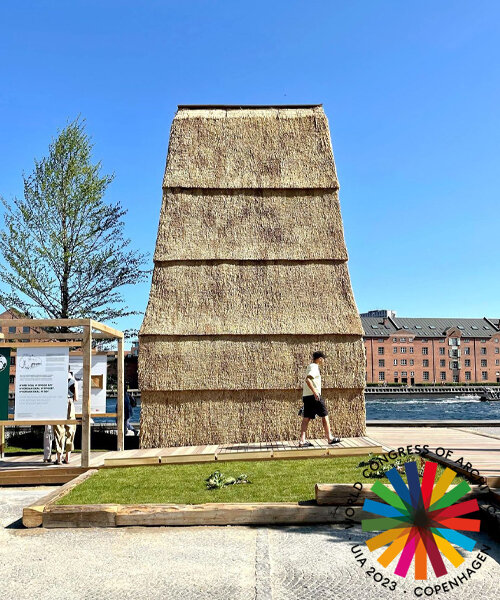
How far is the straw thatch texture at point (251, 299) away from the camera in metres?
12.9

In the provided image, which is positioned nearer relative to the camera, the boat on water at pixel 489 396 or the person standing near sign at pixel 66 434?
the person standing near sign at pixel 66 434

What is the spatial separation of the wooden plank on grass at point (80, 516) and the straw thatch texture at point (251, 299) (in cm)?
592

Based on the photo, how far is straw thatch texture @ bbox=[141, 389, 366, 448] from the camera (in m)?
12.6

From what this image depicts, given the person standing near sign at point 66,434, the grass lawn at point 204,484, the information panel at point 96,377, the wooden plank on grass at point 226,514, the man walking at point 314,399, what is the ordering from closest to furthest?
the wooden plank on grass at point 226,514, the grass lawn at point 204,484, the man walking at point 314,399, the person standing near sign at point 66,434, the information panel at point 96,377

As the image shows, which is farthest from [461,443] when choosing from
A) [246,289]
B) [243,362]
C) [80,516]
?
[80,516]

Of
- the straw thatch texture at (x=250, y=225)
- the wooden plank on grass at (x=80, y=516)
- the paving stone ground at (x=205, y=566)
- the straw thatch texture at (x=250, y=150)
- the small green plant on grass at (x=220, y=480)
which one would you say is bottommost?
the paving stone ground at (x=205, y=566)

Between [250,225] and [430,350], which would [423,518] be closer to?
[250,225]

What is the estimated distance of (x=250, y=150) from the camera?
14336 millimetres

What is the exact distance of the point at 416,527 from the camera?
401cm

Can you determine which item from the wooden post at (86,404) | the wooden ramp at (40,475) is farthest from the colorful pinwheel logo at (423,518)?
the wooden ramp at (40,475)

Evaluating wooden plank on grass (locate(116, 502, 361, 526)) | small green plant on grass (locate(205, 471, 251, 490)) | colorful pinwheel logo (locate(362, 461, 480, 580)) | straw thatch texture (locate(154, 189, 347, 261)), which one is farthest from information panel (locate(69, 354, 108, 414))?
colorful pinwheel logo (locate(362, 461, 480, 580))

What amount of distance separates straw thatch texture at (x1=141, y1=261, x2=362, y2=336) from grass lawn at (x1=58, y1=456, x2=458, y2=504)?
3630 mm

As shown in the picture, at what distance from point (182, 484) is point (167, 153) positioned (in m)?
8.61

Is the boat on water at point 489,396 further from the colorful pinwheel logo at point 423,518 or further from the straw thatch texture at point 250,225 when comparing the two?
the colorful pinwheel logo at point 423,518
